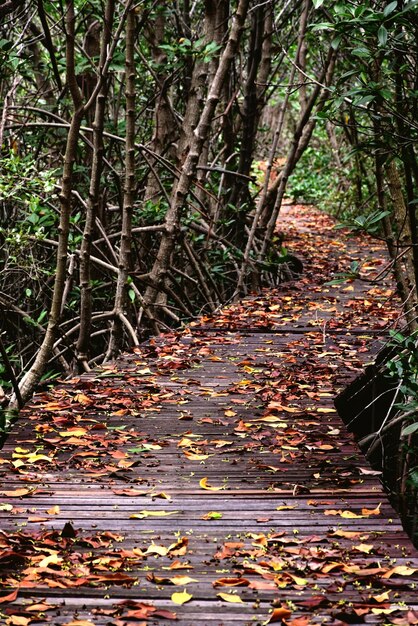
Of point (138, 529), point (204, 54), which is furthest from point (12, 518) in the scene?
point (204, 54)

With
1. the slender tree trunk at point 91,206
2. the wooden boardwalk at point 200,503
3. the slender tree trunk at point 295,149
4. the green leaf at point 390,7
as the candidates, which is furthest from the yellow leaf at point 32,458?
the slender tree trunk at point 295,149

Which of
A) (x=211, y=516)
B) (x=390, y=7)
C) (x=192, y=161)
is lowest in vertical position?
(x=211, y=516)

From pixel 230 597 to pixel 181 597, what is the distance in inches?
5.3

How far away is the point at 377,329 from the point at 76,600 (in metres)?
4.22

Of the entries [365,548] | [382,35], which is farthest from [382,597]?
[382,35]

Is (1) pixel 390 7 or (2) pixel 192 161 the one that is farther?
(2) pixel 192 161

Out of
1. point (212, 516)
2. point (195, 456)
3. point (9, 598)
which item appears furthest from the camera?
point (195, 456)

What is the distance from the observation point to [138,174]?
8.81 meters

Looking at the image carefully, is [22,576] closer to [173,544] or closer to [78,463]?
[173,544]

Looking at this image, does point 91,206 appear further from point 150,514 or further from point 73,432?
point 150,514

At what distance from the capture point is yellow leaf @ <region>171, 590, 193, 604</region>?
225 centimetres

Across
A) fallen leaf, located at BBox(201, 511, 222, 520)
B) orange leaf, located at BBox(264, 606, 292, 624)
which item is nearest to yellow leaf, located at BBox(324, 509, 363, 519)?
fallen leaf, located at BBox(201, 511, 222, 520)

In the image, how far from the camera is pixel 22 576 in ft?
7.79

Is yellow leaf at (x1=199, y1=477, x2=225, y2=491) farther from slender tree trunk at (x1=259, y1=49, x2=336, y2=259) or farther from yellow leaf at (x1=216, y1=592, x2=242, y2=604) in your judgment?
slender tree trunk at (x1=259, y1=49, x2=336, y2=259)
